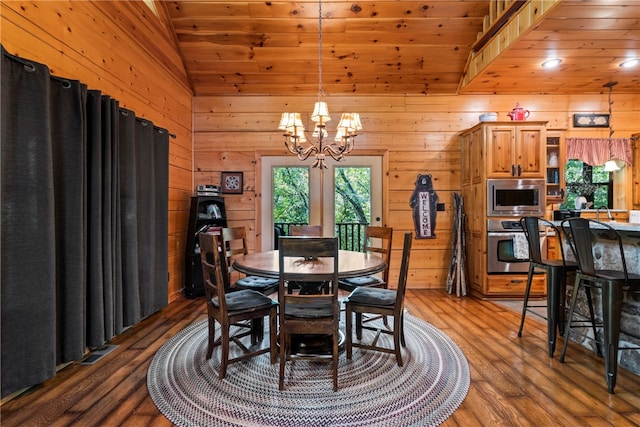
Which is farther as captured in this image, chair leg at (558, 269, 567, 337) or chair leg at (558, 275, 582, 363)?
chair leg at (558, 269, 567, 337)

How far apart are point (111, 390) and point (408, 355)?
2.05 m

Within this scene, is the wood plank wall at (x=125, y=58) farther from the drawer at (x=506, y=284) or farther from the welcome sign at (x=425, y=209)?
the drawer at (x=506, y=284)

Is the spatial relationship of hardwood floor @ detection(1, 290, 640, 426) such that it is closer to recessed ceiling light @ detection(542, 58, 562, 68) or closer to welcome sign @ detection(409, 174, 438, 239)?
welcome sign @ detection(409, 174, 438, 239)

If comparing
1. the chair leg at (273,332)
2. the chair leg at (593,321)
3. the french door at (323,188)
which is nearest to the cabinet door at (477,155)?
the french door at (323,188)

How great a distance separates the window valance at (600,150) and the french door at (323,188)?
2766mm

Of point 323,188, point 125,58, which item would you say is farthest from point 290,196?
point 125,58

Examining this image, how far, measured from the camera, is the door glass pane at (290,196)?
4703mm

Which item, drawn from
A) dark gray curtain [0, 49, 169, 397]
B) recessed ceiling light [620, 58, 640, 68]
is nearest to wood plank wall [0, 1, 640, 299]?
recessed ceiling light [620, 58, 640, 68]

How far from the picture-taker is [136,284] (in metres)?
2.86

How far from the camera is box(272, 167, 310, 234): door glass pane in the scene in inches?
185

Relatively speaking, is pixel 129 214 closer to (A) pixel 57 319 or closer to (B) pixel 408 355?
(A) pixel 57 319

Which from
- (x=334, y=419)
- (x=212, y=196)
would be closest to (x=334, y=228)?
(x=212, y=196)

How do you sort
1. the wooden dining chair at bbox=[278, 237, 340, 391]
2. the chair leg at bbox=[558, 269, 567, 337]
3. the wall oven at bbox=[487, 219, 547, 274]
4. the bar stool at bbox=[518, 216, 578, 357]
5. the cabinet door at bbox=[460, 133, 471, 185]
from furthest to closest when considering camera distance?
the cabinet door at bbox=[460, 133, 471, 185] < the wall oven at bbox=[487, 219, 547, 274] < the chair leg at bbox=[558, 269, 567, 337] < the bar stool at bbox=[518, 216, 578, 357] < the wooden dining chair at bbox=[278, 237, 340, 391]

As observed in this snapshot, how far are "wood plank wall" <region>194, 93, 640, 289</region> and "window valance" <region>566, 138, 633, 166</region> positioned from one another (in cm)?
113
